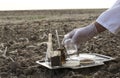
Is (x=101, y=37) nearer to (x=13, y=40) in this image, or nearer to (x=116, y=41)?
(x=116, y=41)

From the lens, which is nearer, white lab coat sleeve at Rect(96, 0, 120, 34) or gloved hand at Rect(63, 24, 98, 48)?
white lab coat sleeve at Rect(96, 0, 120, 34)

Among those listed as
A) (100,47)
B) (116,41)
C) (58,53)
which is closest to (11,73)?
(58,53)

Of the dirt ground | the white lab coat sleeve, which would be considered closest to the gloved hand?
the white lab coat sleeve

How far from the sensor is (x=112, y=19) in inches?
123

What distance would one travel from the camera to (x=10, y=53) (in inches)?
269

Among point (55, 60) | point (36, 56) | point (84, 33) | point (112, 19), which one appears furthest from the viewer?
point (36, 56)

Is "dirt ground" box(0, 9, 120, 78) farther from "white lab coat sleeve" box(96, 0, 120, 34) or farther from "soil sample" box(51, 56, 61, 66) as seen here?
"white lab coat sleeve" box(96, 0, 120, 34)

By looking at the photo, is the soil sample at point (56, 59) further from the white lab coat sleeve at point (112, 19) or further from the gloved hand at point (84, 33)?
the white lab coat sleeve at point (112, 19)

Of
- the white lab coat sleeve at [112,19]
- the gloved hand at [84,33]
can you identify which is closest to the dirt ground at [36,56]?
the gloved hand at [84,33]

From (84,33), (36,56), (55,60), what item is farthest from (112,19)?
(36,56)

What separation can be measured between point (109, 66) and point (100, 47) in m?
1.55

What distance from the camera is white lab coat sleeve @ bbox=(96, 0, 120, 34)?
3098mm

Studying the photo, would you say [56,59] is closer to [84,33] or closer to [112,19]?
[84,33]

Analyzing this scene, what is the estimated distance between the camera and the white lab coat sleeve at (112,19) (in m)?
3.10
